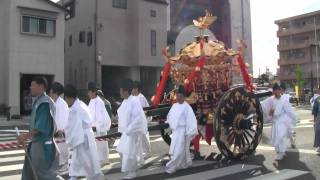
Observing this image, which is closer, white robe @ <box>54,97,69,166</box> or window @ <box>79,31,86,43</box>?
white robe @ <box>54,97,69,166</box>

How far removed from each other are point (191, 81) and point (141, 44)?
1070 inches

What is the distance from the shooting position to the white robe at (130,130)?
27.2 ft

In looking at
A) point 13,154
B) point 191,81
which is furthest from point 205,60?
point 13,154

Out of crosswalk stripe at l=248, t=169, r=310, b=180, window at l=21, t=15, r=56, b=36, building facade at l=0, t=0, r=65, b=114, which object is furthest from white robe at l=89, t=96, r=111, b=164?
window at l=21, t=15, r=56, b=36

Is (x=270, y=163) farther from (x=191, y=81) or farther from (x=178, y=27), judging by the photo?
(x=178, y=27)

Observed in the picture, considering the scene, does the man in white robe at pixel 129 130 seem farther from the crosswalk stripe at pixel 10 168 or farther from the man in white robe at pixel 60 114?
the crosswalk stripe at pixel 10 168

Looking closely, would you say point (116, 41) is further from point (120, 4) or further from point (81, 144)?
point (81, 144)

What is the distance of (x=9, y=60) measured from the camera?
95.8 ft

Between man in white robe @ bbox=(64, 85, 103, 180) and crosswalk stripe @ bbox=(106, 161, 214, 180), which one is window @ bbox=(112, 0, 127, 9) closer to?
crosswalk stripe @ bbox=(106, 161, 214, 180)

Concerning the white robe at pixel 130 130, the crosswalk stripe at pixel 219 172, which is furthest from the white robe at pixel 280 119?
the white robe at pixel 130 130

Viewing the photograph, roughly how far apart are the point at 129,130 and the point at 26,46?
23497mm

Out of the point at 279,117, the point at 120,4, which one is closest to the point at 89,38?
the point at 120,4

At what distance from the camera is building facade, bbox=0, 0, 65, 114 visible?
29.2m

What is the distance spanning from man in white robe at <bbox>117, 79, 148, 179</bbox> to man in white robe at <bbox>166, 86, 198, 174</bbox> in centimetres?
83
